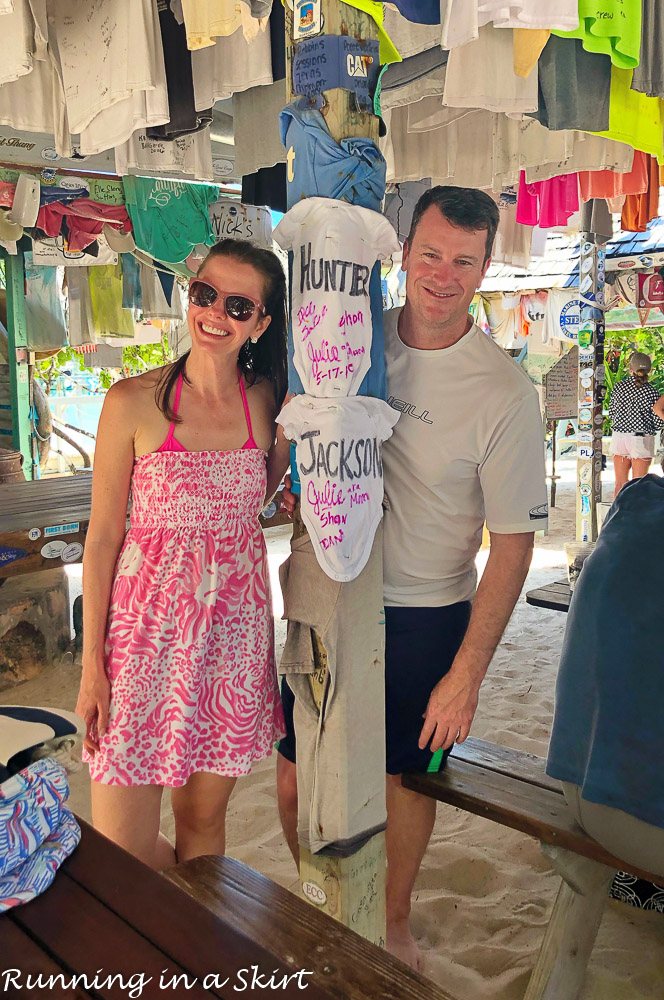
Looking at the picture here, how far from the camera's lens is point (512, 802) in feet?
6.41

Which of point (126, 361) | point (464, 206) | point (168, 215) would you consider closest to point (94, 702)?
point (464, 206)

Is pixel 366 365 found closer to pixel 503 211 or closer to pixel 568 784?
pixel 568 784

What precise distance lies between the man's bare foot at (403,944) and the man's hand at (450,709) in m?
0.64

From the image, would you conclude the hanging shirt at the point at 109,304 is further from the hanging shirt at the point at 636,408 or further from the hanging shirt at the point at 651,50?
the hanging shirt at the point at 636,408

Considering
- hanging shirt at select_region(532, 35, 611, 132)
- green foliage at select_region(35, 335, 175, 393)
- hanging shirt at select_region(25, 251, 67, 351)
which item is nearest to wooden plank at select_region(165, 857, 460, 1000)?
hanging shirt at select_region(532, 35, 611, 132)

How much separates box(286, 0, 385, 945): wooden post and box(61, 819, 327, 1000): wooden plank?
671 mm

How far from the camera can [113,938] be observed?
0.96 meters

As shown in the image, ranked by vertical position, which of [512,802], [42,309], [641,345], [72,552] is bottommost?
[512,802]

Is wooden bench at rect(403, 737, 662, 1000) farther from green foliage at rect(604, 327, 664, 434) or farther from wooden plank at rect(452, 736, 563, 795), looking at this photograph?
green foliage at rect(604, 327, 664, 434)

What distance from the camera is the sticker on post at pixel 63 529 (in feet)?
12.1

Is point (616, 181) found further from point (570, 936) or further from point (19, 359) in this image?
point (19, 359)

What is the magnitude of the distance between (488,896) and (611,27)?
289 centimetres

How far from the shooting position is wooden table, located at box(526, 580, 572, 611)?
3.29 m

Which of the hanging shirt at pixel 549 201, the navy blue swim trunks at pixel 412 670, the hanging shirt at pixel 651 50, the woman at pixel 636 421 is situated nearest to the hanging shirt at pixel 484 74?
the hanging shirt at pixel 651 50
